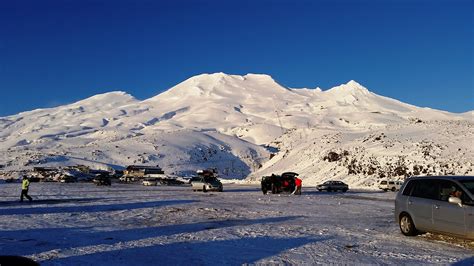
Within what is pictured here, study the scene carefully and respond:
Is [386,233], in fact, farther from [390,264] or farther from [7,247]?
[7,247]

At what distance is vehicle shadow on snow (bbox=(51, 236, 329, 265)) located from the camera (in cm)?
1116

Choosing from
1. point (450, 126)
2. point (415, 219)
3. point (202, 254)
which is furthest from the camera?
point (450, 126)

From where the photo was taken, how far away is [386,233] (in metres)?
15.7

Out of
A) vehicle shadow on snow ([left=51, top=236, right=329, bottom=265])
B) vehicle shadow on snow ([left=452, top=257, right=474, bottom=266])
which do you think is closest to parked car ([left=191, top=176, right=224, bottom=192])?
vehicle shadow on snow ([left=51, top=236, right=329, bottom=265])

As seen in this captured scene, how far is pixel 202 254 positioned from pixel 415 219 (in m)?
6.56

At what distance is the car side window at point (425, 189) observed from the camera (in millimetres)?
14227

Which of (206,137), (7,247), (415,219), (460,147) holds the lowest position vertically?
(7,247)

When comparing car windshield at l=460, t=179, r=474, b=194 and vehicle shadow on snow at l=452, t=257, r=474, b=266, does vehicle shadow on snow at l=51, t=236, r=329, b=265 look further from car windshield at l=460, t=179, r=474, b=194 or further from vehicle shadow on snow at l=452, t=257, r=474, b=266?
car windshield at l=460, t=179, r=474, b=194

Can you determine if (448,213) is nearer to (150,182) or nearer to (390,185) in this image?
(390,185)

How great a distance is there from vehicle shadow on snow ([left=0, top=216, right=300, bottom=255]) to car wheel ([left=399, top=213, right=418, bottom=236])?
5.13 metres

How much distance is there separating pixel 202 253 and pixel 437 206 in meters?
6.47

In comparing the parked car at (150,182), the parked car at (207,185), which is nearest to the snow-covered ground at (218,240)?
the parked car at (207,185)

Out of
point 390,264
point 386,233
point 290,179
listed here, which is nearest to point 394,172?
point 290,179

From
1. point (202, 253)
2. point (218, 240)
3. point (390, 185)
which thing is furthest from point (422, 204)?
point (390, 185)
